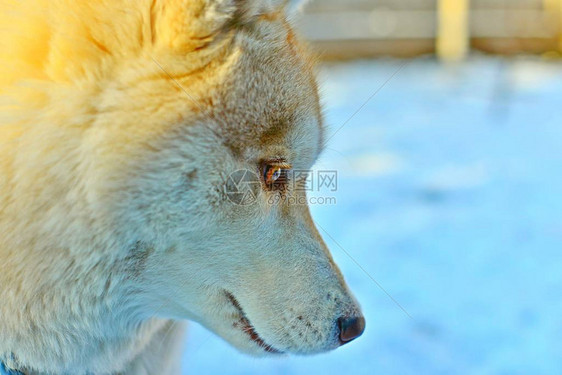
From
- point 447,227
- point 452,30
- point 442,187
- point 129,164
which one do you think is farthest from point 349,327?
point 452,30

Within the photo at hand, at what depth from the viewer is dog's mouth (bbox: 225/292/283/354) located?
1837 mm

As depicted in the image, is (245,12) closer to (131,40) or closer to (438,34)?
(131,40)

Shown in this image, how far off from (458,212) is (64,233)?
4.26 m

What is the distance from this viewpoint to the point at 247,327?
1877 mm

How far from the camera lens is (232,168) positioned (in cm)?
170

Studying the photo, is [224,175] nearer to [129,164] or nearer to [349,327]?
[129,164]

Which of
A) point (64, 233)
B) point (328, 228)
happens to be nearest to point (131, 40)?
point (64, 233)

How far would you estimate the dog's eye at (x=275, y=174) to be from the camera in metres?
1.79

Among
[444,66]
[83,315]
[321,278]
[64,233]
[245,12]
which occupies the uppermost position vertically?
[245,12]

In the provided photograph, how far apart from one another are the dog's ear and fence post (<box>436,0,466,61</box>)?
30.0ft

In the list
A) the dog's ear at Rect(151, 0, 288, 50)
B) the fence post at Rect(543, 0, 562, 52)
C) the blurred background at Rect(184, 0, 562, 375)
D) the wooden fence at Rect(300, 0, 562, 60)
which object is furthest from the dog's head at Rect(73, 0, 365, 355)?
the fence post at Rect(543, 0, 562, 52)

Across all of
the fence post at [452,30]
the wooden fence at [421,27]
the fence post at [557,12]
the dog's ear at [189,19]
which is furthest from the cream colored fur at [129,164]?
the fence post at [557,12]

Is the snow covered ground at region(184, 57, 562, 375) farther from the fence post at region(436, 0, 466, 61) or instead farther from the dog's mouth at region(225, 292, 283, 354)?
the fence post at region(436, 0, 466, 61)

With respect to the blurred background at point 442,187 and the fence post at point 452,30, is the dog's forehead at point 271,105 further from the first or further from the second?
the fence post at point 452,30
